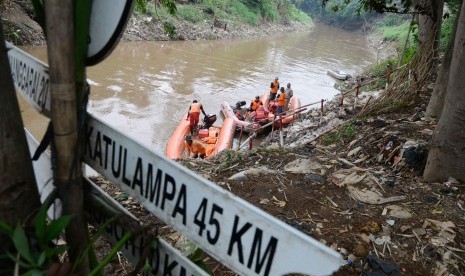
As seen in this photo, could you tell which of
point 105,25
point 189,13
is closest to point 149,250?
point 105,25

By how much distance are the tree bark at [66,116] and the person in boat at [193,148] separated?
669 cm

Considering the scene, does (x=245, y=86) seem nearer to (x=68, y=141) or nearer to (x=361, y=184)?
(x=361, y=184)

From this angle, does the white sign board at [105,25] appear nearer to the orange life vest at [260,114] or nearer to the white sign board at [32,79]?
the white sign board at [32,79]

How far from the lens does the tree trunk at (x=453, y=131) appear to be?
3.12 meters

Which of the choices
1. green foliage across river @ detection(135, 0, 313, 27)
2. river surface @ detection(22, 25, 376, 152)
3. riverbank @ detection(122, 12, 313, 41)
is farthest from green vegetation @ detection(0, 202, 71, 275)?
green foliage across river @ detection(135, 0, 313, 27)

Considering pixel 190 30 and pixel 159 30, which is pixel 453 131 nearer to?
pixel 159 30

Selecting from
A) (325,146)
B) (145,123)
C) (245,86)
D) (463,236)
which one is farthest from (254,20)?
(463,236)

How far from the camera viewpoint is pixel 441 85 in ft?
16.0

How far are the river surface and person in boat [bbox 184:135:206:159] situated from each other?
1203mm

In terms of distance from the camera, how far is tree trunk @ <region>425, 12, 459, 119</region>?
4699 millimetres

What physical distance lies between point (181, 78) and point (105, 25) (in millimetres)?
14436

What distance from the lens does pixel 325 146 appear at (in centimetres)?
518

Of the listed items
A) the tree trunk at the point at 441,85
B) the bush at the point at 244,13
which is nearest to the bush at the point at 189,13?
the bush at the point at 244,13

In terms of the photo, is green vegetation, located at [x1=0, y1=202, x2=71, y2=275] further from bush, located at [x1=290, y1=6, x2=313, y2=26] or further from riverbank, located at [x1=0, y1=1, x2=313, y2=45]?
bush, located at [x1=290, y1=6, x2=313, y2=26]
